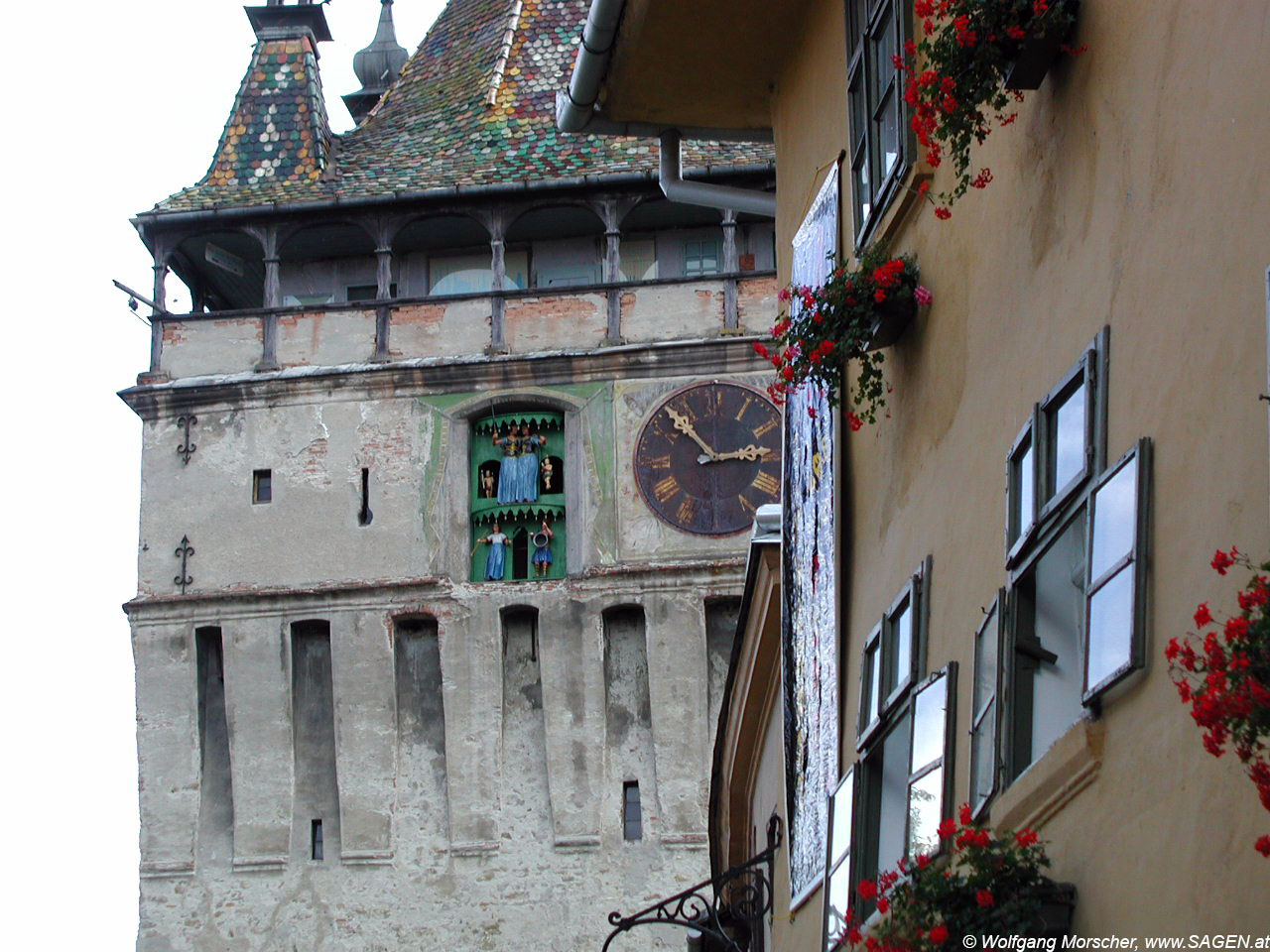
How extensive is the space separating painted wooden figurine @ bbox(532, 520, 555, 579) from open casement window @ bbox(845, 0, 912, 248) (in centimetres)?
1544

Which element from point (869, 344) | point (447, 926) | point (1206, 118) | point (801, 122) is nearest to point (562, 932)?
point (447, 926)

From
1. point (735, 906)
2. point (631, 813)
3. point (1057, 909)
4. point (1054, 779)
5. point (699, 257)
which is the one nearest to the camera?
point (1057, 909)

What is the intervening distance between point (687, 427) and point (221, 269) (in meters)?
5.37

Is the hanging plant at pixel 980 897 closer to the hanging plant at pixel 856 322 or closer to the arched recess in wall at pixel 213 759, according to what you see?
the hanging plant at pixel 856 322

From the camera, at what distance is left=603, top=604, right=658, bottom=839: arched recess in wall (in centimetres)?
2167

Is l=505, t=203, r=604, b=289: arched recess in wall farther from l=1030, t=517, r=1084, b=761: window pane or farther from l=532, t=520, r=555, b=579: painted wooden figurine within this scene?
l=1030, t=517, r=1084, b=761: window pane

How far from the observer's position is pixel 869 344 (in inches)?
261

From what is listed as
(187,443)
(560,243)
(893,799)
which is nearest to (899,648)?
(893,799)

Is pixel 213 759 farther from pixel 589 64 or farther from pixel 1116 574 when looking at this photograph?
pixel 1116 574

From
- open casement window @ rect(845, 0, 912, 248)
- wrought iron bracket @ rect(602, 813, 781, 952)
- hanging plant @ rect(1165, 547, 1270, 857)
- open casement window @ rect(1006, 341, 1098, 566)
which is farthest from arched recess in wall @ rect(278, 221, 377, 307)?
hanging plant @ rect(1165, 547, 1270, 857)

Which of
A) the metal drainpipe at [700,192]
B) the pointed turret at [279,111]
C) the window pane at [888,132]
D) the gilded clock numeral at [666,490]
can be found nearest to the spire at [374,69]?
the pointed turret at [279,111]

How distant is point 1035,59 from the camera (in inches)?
207

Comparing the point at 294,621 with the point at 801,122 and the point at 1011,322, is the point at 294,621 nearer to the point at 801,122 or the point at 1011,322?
the point at 801,122

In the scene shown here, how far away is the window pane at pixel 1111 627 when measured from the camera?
4453 millimetres
